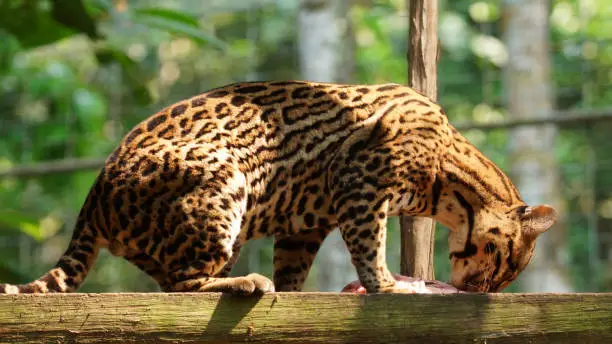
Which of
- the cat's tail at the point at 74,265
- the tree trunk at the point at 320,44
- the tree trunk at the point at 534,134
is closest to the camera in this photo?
the cat's tail at the point at 74,265

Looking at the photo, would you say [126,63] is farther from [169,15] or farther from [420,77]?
[420,77]

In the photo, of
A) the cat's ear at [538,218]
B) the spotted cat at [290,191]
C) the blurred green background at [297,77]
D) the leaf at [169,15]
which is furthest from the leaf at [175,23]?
the blurred green background at [297,77]

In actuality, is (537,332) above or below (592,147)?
above

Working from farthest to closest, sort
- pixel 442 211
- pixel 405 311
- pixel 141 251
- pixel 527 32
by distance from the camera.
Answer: pixel 527 32, pixel 442 211, pixel 141 251, pixel 405 311

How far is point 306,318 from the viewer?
3863 millimetres

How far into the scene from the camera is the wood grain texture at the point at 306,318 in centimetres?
365

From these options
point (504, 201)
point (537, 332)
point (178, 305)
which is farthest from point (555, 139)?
point (178, 305)

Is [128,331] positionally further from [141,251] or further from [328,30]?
[328,30]

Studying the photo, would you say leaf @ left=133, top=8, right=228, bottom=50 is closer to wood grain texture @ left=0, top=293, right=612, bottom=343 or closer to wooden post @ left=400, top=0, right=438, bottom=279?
wood grain texture @ left=0, top=293, right=612, bottom=343

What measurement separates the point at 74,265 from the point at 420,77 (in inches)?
87.0

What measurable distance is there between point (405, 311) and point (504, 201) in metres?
1.36

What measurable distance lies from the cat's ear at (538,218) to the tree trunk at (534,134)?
516 centimetres

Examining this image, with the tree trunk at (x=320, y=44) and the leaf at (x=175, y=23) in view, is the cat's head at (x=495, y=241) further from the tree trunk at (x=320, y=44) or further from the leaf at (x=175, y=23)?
the tree trunk at (x=320, y=44)

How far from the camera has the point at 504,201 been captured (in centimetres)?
512
